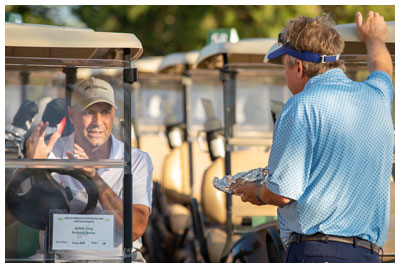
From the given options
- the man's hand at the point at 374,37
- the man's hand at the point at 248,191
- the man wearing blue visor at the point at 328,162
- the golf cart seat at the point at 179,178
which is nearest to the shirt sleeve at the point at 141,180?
the man's hand at the point at 248,191

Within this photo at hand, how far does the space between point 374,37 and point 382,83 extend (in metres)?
0.38

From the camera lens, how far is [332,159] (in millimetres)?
2508

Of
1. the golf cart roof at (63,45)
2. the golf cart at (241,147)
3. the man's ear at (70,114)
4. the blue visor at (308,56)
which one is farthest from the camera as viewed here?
the golf cart at (241,147)

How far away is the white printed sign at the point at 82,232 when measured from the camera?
3.01m

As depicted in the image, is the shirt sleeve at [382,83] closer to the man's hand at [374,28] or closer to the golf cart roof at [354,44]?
the man's hand at [374,28]

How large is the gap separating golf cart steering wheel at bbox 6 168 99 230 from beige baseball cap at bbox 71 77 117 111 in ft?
0.97

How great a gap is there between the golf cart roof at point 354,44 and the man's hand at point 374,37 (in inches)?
2.5

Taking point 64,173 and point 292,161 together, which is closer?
point 292,161

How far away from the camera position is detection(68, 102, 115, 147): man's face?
121 inches

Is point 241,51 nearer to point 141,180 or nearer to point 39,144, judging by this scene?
point 141,180

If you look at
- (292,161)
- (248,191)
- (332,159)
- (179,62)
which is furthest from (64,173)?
(179,62)

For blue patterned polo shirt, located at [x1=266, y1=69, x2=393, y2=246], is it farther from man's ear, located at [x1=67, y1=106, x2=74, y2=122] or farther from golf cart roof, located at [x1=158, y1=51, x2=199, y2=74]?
golf cart roof, located at [x1=158, y1=51, x2=199, y2=74]
